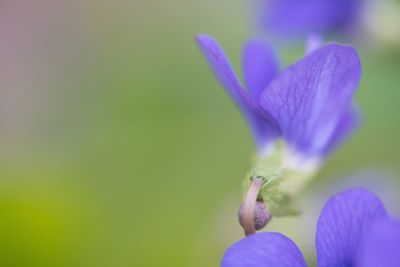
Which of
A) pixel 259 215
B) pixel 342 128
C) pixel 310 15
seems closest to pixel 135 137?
pixel 310 15

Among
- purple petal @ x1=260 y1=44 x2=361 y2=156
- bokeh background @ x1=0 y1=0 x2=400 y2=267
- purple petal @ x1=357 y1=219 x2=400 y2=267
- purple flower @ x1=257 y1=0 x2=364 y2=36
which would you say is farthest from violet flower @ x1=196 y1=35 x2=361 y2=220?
purple flower @ x1=257 y1=0 x2=364 y2=36

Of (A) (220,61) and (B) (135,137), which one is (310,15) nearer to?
(B) (135,137)

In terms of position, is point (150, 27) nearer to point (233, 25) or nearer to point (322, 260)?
point (233, 25)

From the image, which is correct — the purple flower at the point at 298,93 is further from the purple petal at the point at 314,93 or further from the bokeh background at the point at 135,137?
the bokeh background at the point at 135,137

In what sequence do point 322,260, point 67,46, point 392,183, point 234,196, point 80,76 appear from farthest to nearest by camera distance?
point 67,46 < point 80,76 < point 234,196 < point 392,183 < point 322,260

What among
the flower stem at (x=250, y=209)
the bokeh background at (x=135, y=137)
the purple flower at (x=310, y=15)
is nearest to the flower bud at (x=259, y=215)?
the flower stem at (x=250, y=209)

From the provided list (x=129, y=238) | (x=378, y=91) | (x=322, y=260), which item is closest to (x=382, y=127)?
(x=378, y=91)
